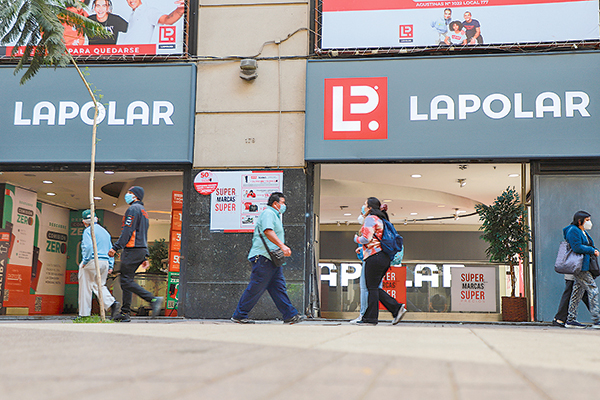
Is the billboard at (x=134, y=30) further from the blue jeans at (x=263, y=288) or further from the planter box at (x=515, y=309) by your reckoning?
the planter box at (x=515, y=309)

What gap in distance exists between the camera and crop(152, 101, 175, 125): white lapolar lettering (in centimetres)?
867

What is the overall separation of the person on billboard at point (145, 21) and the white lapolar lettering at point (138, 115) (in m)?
0.98

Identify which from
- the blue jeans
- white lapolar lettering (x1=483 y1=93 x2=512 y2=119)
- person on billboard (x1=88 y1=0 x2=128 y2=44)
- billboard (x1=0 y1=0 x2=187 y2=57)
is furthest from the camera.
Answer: person on billboard (x1=88 y1=0 x2=128 y2=44)

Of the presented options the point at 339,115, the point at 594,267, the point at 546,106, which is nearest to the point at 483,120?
the point at 546,106

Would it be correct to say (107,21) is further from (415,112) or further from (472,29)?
(472,29)

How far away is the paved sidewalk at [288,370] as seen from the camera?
5.81ft

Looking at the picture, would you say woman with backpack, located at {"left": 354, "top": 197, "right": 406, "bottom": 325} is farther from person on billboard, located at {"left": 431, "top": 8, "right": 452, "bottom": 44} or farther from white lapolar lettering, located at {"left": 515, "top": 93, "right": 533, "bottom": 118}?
person on billboard, located at {"left": 431, "top": 8, "right": 452, "bottom": 44}

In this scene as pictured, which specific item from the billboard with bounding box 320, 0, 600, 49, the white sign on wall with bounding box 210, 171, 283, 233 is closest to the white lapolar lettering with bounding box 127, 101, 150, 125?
the white sign on wall with bounding box 210, 171, 283, 233

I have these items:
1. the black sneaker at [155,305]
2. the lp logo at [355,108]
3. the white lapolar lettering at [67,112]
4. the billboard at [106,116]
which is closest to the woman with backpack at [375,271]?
the lp logo at [355,108]

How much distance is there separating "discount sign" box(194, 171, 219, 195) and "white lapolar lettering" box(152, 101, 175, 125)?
0.86 m

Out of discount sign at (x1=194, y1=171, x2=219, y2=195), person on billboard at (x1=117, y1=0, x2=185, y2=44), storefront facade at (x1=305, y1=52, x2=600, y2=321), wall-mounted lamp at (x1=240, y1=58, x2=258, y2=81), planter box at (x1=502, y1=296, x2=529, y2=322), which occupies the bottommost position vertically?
planter box at (x1=502, y1=296, x2=529, y2=322)

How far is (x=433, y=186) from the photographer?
14914 mm

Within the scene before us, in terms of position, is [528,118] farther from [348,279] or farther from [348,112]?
[348,279]

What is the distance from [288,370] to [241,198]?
6247 mm
